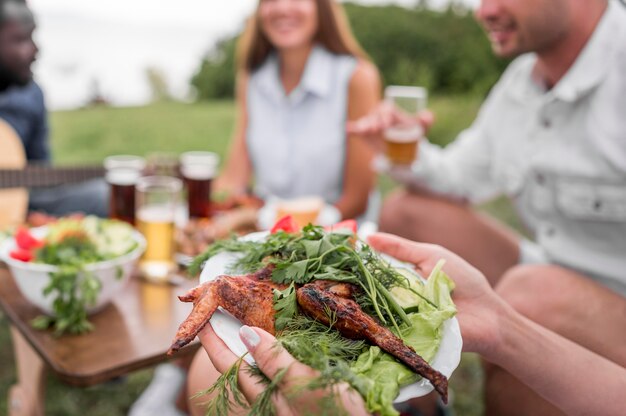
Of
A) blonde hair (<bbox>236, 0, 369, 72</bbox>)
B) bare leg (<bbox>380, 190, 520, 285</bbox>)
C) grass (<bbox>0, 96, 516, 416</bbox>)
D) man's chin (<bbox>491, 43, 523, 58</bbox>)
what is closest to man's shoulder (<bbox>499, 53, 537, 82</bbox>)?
man's chin (<bbox>491, 43, 523, 58</bbox>)

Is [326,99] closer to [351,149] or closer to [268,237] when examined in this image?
[351,149]

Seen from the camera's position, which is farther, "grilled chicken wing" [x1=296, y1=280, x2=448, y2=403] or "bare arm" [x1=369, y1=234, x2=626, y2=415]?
"bare arm" [x1=369, y1=234, x2=626, y2=415]

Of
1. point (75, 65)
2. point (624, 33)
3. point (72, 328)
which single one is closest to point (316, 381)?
point (72, 328)

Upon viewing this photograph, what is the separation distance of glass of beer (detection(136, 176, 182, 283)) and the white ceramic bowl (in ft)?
0.83

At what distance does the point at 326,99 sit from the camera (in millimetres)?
3527

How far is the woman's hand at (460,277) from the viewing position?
1408 mm

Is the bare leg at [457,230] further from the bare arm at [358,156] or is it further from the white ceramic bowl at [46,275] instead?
the white ceramic bowl at [46,275]

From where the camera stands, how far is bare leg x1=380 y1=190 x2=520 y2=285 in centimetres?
259

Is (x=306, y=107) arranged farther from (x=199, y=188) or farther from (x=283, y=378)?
(x=283, y=378)

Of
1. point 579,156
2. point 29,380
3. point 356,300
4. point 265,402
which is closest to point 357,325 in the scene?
point 356,300

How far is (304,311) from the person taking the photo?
1171 mm

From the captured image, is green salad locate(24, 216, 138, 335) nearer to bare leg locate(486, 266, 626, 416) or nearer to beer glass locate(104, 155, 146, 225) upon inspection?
beer glass locate(104, 155, 146, 225)

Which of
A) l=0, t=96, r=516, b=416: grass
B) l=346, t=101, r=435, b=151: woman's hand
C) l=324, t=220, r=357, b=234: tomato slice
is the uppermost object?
l=346, t=101, r=435, b=151: woman's hand

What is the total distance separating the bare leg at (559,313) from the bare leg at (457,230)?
0.58 metres
